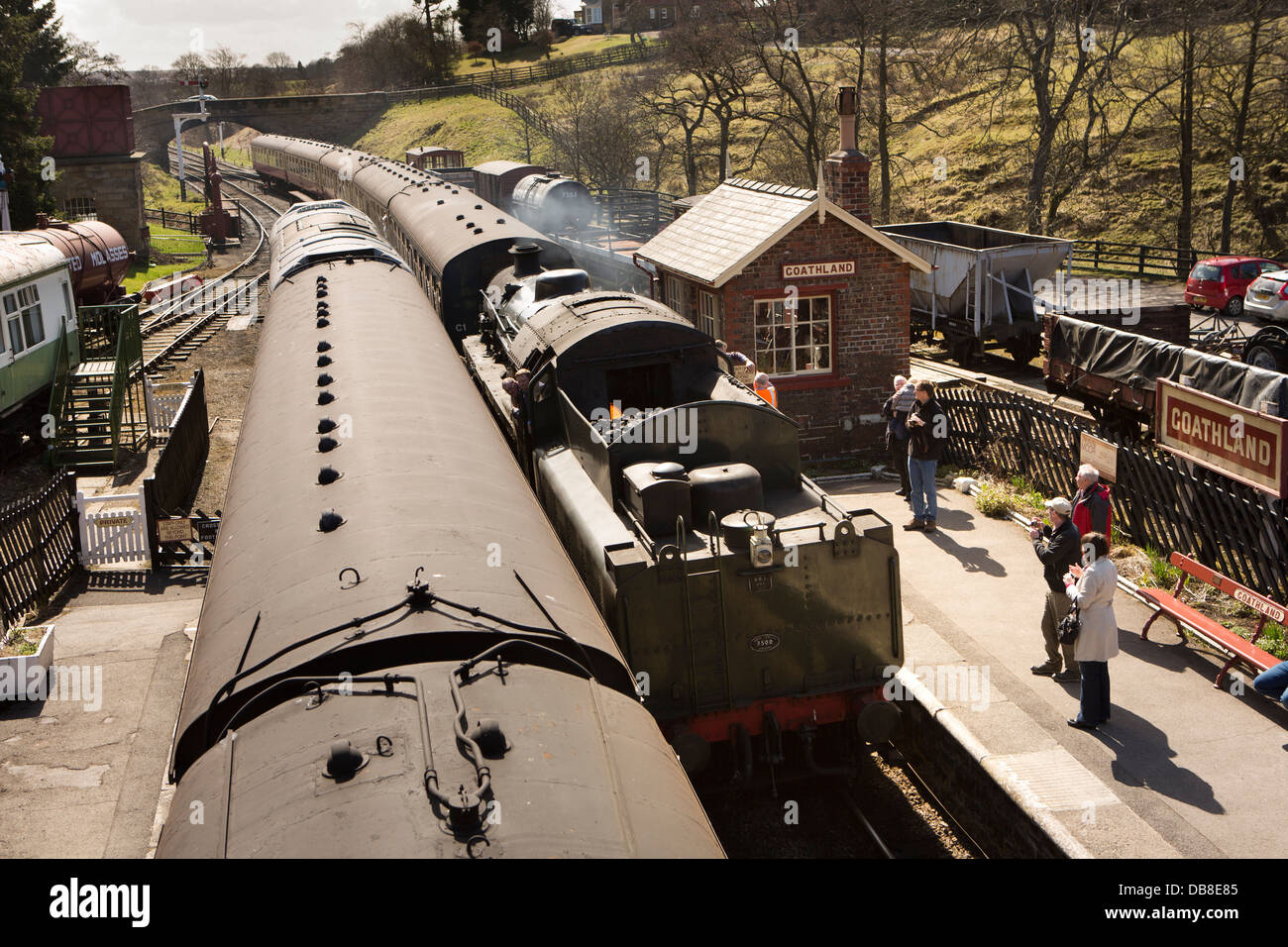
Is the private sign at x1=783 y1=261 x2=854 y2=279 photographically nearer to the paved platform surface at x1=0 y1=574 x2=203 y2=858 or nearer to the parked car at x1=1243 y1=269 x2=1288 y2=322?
the paved platform surface at x1=0 y1=574 x2=203 y2=858

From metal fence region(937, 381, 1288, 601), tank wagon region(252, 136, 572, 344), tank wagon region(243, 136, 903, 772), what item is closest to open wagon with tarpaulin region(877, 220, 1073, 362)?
metal fence region(937, 381, 1288, 601)

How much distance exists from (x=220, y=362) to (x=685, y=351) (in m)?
19.4

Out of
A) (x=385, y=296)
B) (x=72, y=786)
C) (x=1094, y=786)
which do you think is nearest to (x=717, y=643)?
(x=1094, y=786)

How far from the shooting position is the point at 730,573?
8.06m

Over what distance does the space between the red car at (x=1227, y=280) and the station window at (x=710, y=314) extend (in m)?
15.4

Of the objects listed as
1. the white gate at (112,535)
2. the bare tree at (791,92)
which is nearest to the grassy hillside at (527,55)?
the bare tree at (791,92)

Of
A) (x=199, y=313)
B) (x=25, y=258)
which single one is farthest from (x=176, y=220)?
(x=25, y=258)

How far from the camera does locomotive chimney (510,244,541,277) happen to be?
52.6 ft

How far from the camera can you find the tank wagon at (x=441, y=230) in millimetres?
17828

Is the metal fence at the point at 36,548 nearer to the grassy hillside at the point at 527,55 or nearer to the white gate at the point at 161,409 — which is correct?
the white gate at the point at 161,409

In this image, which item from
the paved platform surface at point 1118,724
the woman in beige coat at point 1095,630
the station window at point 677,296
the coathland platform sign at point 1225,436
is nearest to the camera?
the paved platform surface at point 1118,724

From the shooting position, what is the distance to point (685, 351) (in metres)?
10.8

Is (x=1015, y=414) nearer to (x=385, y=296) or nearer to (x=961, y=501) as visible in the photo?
(x=961, y=501)

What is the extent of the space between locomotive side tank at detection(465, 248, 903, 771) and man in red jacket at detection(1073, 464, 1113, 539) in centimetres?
308
